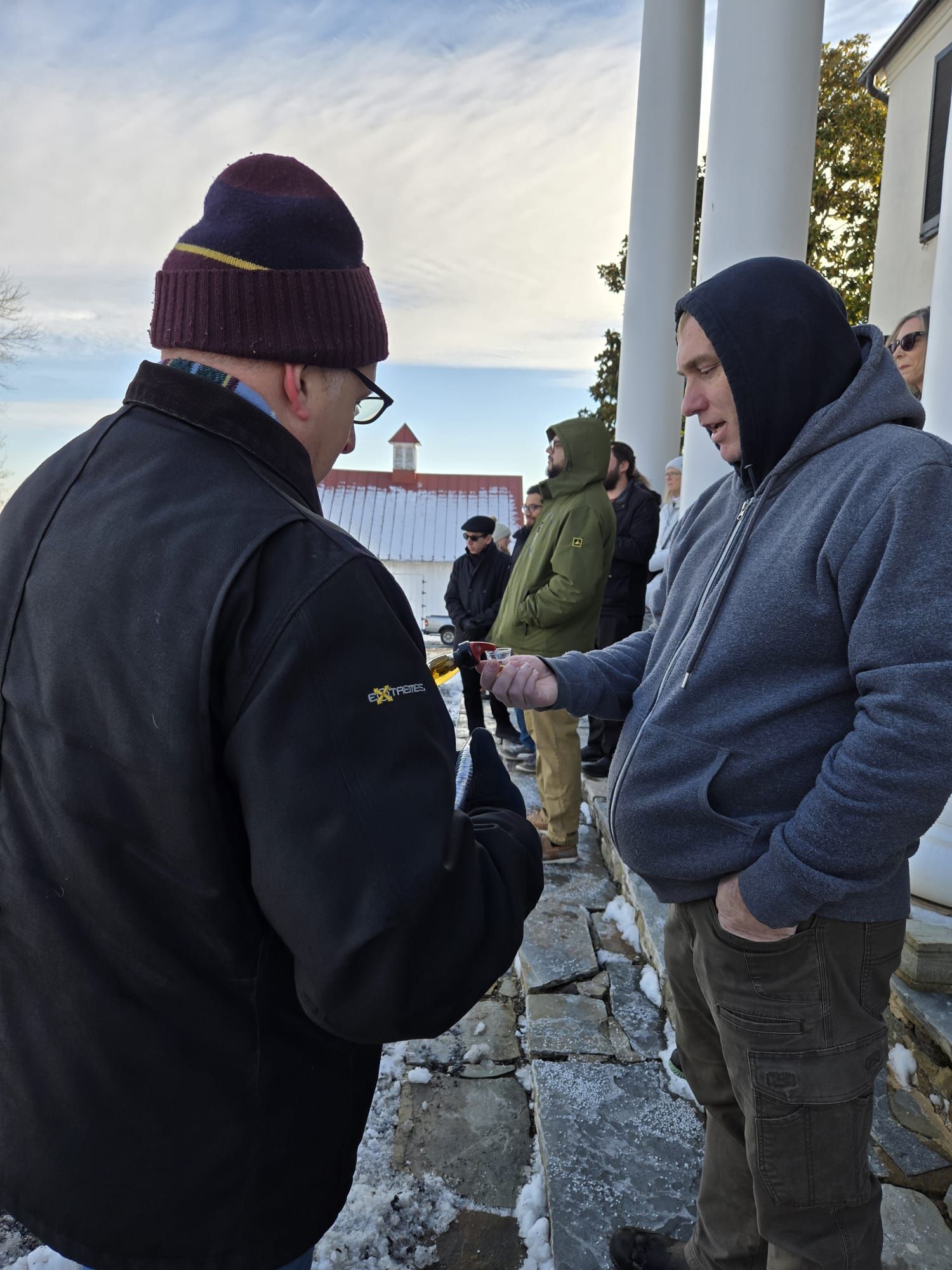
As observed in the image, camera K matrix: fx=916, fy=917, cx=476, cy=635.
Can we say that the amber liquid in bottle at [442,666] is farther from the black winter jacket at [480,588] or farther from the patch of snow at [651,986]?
the black winter jacket at [480,588]

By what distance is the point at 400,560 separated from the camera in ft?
78.6

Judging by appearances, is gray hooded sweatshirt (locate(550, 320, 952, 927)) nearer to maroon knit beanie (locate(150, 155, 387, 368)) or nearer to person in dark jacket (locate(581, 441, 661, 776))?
maroon knit beanie (locate(150, 155, 387, 368))

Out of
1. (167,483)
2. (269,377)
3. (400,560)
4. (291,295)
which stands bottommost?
(400,560)

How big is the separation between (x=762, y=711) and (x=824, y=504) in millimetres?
365

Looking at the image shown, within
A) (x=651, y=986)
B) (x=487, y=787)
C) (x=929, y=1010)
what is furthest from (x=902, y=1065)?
(x=487, y=787)

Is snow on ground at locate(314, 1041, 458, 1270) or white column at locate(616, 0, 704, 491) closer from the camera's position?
snow on ground at locate(314, 1041, 458, 1270)

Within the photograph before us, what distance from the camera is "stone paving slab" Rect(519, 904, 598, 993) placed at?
347 centimetres

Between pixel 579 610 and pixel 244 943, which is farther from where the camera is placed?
pixel 579 610

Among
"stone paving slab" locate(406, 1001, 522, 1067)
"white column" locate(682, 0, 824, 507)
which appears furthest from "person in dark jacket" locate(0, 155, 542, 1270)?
"white column" locate(682, 0, 824, 507)

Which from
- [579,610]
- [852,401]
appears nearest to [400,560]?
[579,610]

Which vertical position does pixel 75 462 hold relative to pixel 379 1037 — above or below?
above

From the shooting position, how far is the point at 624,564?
230 inches

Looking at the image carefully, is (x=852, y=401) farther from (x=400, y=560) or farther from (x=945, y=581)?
(x=400, y=560)

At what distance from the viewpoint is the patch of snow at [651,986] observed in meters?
3.28
